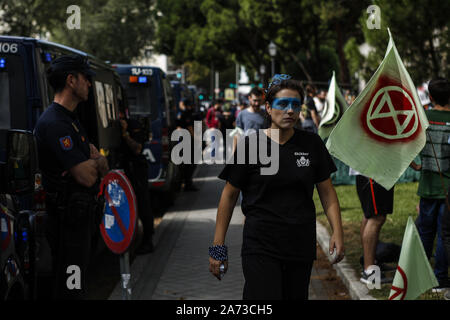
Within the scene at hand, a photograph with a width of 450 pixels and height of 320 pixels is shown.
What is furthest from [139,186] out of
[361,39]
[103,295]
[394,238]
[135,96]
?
[361,39]

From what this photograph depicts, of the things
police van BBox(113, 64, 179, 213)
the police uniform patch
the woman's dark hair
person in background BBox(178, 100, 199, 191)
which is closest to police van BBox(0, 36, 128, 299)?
the police uniform patch

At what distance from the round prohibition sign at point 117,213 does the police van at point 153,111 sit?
698 centimetres

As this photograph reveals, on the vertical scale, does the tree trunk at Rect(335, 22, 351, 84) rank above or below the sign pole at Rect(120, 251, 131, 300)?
above

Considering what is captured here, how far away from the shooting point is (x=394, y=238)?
9133mm

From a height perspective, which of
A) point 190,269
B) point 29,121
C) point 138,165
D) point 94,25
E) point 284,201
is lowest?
point 190,269

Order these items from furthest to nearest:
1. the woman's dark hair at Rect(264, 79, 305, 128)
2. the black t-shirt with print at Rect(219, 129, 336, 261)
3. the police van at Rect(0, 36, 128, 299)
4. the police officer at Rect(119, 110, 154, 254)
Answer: the police officer at Rect(119, 110, 154, 254) < the woman's dark hair at Rect(264, 79, 305, 128) < the black t-shirt with print at Rect(219, 129, 336, 261) < the police van at Rect(0, 36, 128, 299)

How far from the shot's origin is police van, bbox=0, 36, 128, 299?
3.96 meters

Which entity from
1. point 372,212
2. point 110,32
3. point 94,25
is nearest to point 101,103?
point 372,212

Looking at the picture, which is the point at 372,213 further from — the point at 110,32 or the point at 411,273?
the point at 110,32

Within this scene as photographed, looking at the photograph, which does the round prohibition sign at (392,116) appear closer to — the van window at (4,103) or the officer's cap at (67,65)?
the officer's cap at (67,65)

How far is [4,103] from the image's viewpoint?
610cm

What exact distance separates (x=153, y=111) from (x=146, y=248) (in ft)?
13.2

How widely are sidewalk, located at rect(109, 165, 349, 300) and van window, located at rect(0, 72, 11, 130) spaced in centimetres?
198

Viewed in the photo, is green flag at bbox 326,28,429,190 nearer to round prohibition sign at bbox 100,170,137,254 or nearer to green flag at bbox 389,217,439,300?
green flag at bbox 389,217,439,300
